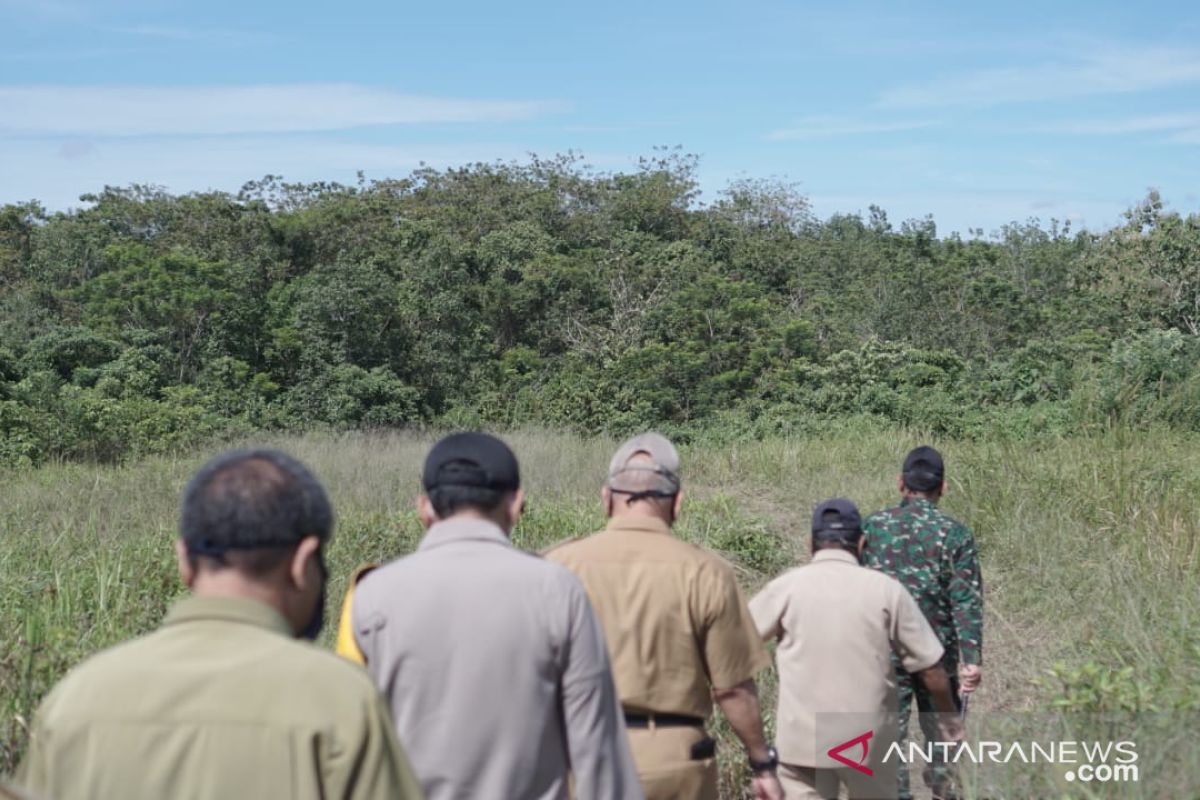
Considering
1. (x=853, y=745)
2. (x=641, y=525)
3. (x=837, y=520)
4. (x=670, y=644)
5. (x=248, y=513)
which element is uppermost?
(x=248, y=513)

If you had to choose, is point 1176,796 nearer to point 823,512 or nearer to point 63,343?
point 823,512

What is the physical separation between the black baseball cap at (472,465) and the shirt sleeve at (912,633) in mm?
1809

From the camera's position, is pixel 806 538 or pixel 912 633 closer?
pixel 912 633

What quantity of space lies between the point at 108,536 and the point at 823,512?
6.91 metres

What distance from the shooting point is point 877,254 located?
1355 inches

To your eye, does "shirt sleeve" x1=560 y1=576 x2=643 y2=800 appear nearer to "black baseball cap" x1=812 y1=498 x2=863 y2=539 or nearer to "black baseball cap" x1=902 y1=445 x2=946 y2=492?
"black baseball cap" x1=812 y1=498 x2=863 y2=539

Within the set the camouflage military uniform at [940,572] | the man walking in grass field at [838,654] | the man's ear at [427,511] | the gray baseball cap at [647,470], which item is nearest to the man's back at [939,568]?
the camouflage military uniform at [940,572]

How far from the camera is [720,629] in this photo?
129 inches

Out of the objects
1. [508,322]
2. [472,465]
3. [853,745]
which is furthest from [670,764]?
[508,322]

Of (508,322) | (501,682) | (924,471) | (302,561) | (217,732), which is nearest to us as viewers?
(217,732)

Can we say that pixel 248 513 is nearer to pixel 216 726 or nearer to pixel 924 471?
pixel 216 726

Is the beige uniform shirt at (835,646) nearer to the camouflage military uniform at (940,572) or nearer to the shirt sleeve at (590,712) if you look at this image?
the camouflage military uniform at (940,572)

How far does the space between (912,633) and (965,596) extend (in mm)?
749

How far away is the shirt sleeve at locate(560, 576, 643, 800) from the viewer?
8.24ft
